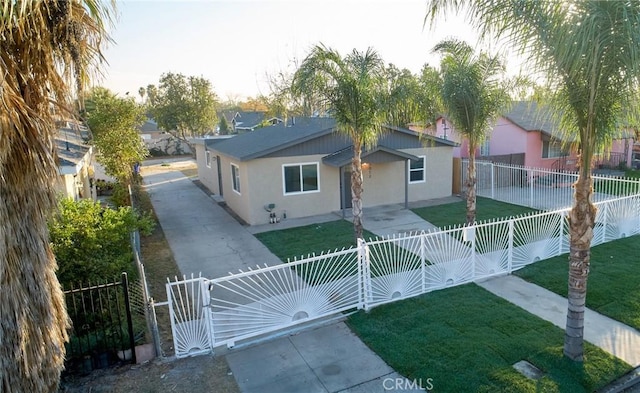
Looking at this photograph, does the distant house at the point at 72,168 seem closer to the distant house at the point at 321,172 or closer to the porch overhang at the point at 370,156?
the distant house at the point at 321,172

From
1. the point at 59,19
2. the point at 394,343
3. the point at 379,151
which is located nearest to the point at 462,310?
the point at 394,343

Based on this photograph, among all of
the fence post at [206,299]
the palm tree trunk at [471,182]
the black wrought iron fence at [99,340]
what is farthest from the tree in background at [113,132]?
the palm tree trunk at [471,182]

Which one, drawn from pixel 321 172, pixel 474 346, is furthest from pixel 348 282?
pixel 321 172

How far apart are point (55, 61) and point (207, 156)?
1943 cm

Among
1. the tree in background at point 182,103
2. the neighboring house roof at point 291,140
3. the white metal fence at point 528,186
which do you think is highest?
the tree in background at point 182,103

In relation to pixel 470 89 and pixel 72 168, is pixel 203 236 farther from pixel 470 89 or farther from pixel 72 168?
pixel 470 89

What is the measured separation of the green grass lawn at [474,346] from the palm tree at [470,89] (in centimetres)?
541

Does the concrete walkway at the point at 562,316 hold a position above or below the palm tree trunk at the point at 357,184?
A: below

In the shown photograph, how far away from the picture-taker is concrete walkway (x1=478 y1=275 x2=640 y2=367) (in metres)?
6.33

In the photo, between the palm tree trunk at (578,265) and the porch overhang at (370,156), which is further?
the porch overhang at (370,156)

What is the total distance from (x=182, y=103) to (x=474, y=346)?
137ft

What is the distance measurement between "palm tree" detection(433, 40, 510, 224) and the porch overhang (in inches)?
179

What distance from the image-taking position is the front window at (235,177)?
657 inches

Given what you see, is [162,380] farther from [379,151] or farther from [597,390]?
[379,151]
